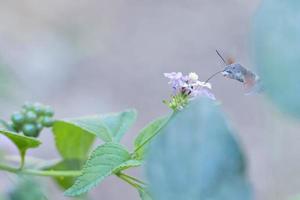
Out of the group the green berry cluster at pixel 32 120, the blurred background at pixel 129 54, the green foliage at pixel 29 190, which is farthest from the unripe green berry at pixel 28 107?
the blurred background at pixel 129 54

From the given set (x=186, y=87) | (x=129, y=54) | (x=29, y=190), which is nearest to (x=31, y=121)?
(x=186, y=87)

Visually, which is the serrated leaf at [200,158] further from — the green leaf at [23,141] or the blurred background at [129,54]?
the blurred background at [129,54]

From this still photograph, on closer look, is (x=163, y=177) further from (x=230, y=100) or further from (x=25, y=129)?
(x=230, y=100)

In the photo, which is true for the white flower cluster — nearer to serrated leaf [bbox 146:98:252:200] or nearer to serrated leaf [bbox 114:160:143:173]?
serrated leaf [bbox 114:160:143:173]

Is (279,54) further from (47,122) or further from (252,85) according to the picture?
(47,122)

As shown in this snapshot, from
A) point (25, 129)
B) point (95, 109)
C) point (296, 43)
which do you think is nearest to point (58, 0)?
point (95, 109)
